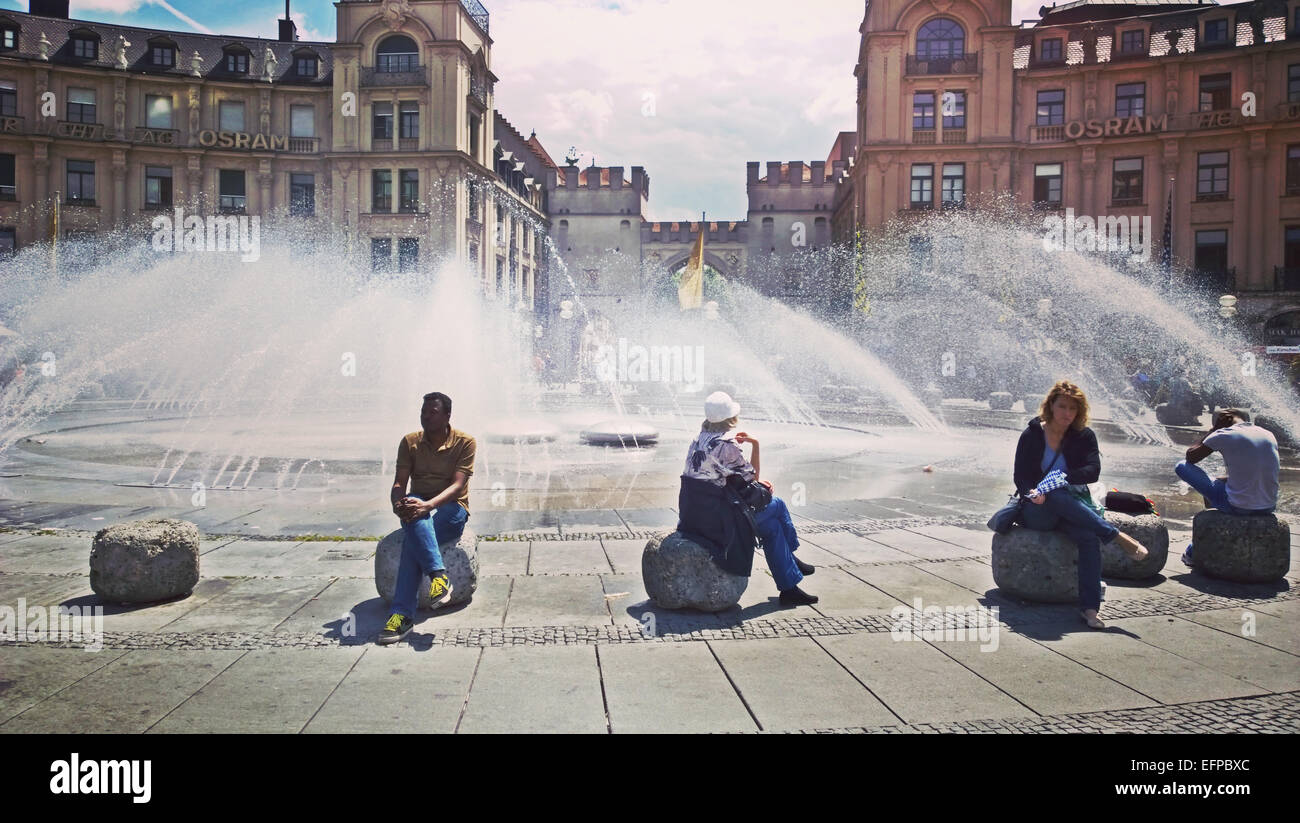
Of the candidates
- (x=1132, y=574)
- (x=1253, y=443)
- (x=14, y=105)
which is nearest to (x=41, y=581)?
(x=1132, y=574)

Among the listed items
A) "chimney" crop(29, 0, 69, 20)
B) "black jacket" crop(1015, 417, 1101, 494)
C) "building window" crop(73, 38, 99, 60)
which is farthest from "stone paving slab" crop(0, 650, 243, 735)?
"chimney" crop(29, 0, 69, 20)

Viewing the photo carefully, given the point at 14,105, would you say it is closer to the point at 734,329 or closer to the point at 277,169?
the point at 277,169

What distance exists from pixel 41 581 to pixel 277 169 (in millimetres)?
44134

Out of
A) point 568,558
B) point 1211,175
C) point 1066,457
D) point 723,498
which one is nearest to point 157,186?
point 568,558

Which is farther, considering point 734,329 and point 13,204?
point 734,329

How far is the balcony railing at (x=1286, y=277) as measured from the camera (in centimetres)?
4034

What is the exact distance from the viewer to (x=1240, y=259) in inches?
1623

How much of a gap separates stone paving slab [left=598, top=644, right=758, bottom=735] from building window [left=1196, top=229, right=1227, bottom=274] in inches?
1816

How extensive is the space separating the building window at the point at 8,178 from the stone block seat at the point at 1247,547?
51664 millimetres

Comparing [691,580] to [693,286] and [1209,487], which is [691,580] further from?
[693,286]

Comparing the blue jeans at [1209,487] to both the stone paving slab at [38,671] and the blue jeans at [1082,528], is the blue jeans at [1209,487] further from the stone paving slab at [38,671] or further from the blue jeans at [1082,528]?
the stone paving slab at [38,671]

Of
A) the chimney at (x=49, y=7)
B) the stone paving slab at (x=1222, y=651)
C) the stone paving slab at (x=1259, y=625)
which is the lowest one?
the stone paving slab at (x=1222, y=651)

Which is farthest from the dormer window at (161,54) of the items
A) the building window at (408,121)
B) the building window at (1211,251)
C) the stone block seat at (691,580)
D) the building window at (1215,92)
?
the building window at (1211,251)

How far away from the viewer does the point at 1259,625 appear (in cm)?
599
